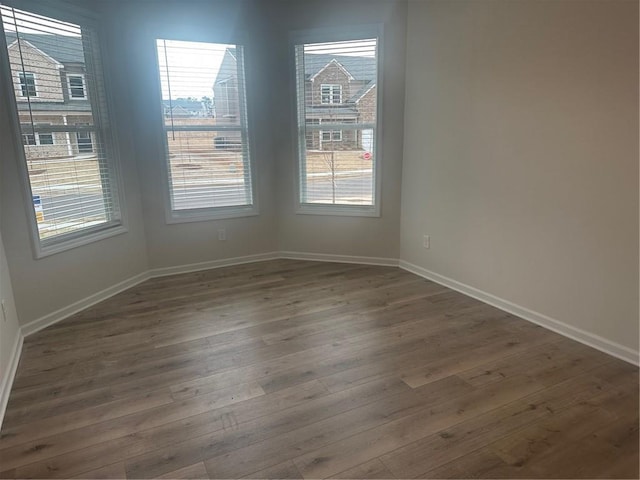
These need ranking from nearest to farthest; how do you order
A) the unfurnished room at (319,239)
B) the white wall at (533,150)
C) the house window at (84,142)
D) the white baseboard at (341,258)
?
the unfurnished room at (319,239) < the white wall at (533,150) < the house window at (84,142) < the white baseboard at (341,258)

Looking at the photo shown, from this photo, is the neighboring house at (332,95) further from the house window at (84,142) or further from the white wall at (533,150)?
the house window at (84,142)

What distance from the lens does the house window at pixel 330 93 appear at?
4.13 m

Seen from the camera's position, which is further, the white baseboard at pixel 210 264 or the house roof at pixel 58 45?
the white baseboard at pixel 210 264

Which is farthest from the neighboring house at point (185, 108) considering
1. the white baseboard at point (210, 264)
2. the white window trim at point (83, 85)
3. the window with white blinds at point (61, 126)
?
the white baseboard at point (210, 264)

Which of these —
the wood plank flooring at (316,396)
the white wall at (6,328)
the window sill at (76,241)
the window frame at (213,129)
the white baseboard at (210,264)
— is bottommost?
the wood plank flooring at (316,396)

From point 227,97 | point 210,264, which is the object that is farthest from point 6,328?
point 227,97

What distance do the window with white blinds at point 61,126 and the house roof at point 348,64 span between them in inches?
73.9

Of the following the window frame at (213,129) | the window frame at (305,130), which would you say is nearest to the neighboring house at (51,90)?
the window frame at (213,129)

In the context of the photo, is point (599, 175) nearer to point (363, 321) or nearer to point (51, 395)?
point (363, 321)

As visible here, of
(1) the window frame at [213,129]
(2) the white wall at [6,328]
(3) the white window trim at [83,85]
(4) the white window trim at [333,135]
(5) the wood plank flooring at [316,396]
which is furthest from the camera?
(4) the white window trim at [333,135]

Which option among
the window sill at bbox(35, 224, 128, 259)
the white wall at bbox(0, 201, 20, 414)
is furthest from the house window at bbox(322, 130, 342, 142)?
the white wall at bbox(0, 201, 20, 414)

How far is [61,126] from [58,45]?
1.96ft

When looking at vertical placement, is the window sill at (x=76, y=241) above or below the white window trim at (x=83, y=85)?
below

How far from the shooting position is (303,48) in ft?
13.5
